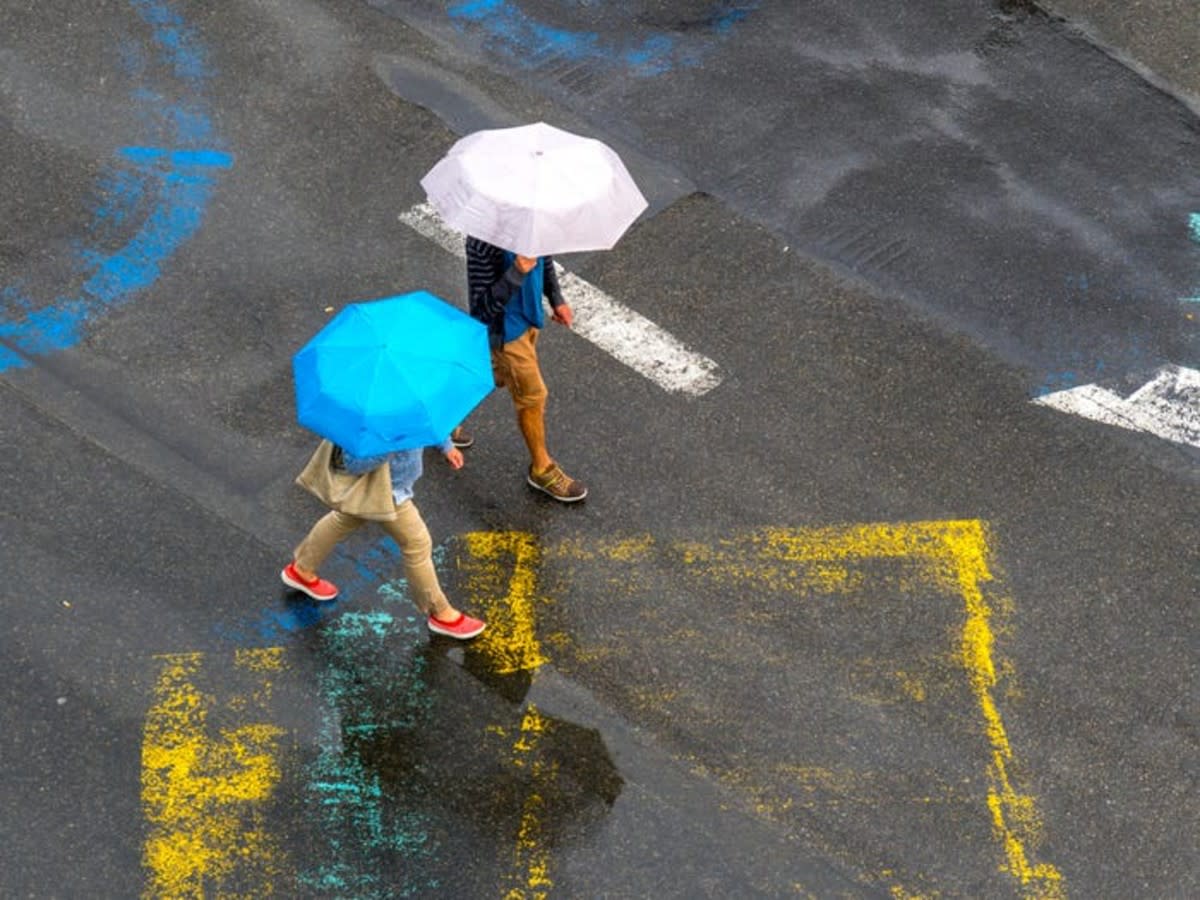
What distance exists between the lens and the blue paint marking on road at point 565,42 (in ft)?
35.0

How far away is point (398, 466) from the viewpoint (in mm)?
6891

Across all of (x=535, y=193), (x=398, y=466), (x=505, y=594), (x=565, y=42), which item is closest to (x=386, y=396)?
(x=398, y=466)

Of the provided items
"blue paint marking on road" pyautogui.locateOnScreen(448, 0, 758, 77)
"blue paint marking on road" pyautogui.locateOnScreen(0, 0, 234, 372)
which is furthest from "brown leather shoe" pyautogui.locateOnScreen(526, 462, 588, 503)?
"blue paint marking on road" pyautogui.locateOnScreen(448, 0, 758, 77)

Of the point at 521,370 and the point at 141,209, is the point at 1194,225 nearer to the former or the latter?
the point at 521,370

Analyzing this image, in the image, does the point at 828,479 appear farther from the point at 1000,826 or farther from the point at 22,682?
the point at 22,682

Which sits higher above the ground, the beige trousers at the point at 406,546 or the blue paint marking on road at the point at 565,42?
the blue paint marking on road at the point at 565,42

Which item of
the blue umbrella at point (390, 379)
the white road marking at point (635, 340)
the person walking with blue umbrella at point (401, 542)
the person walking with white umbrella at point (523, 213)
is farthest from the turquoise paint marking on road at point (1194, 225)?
the blue umbrella at point (390, 379)

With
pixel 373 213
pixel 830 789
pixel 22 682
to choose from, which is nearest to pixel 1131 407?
pixel 830 789

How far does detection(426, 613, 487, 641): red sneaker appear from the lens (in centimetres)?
740

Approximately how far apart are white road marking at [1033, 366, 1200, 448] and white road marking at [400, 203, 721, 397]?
6.04 feet

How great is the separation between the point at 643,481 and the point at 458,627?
1361 millimetres

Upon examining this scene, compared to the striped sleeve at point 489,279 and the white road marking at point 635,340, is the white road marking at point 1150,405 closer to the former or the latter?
the white road marking at point 635,340

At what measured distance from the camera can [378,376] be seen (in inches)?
250

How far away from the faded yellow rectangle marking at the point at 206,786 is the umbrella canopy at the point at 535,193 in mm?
2137
